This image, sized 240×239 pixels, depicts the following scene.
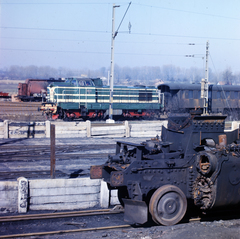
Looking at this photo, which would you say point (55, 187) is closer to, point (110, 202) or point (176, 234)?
point (110, 202)

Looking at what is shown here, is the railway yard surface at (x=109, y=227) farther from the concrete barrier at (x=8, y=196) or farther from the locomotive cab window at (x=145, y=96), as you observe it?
the locomotive cab window at (x=145, y=96)

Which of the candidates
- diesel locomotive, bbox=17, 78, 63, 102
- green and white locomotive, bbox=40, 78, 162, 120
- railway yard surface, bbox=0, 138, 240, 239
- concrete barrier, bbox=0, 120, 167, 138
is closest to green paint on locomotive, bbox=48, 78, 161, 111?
green and white locomotive, bbox=40, 78, 162, 120

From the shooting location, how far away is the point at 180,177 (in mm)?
6590

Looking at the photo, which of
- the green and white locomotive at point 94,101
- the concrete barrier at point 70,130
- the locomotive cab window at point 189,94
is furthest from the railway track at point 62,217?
the locomotive cab window at point 189,94

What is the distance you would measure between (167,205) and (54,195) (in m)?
3.20

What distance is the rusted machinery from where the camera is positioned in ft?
20.5

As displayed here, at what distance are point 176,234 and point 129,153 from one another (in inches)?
86.8

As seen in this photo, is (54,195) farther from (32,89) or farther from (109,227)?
(32,89)

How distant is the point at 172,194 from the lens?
640 cm

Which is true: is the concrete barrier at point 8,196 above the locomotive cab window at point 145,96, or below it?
below

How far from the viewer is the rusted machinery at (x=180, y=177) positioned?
20.5 ft

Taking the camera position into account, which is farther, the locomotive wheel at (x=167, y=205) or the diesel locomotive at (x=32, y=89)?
the diesel locomotive at (x=32, y=89)

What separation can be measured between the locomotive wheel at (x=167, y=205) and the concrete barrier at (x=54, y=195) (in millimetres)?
2068

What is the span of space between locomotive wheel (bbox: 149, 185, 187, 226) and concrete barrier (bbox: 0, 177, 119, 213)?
2068mm
